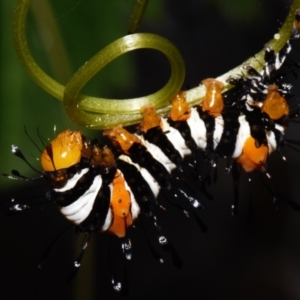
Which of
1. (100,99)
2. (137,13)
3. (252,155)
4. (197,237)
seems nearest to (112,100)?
(100,99)

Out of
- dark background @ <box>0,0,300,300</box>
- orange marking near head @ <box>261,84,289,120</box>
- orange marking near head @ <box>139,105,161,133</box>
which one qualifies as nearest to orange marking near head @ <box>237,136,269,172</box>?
orange marking near head @ <box>261,84,289,120</box>

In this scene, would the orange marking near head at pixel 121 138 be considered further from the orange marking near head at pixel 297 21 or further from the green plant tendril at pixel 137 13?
the orange marking near head at pixel 297 21

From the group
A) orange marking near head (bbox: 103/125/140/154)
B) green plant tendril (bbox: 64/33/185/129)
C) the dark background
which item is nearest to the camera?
green plant tendril (bbox: 64/33/185/129)

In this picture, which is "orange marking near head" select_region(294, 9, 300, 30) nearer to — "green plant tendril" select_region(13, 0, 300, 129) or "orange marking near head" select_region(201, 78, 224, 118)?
"green plant tendril" select_region(13, 0, 300, 129)

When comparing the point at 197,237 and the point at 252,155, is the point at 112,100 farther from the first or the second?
the point at 197,237

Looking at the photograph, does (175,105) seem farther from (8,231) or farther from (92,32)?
(8,231)

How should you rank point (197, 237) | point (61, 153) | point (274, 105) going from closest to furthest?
point (61, 153)
point (274, 105)
point (197, 237)
